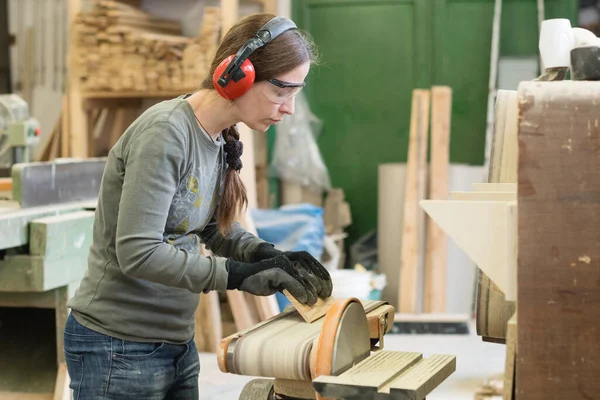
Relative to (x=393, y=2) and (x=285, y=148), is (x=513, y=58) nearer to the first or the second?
(x=393, y=2)

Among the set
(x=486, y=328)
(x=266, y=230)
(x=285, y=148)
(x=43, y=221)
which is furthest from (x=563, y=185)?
(x=285, y=148)

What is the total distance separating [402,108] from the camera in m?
5.87

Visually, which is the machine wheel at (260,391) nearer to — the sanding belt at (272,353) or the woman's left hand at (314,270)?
the sanding belt at (272,353)

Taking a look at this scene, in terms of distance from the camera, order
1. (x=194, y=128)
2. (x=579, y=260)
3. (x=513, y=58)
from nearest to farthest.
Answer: (x=579, y=260) → (x=194, y=128) → (x=513, y=58)

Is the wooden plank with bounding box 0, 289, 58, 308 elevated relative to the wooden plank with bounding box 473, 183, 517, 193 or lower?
lower

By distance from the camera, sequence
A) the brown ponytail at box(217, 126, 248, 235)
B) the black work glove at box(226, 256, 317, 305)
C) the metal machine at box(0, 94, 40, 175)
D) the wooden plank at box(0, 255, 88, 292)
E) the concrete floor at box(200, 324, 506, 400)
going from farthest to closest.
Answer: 1. the concrete floor at box(200, 324, 506, 400)
2. the metal machine at box(0, 94, 40, 175)
3. the wooden plank at box(0, 255, 88, 292)
4. the brown ponytail at box(217, 126, 248, 235)
5. the black work glove at box(226, 256, 317, 305)

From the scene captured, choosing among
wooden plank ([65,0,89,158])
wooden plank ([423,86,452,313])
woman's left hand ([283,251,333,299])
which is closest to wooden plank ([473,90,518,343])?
woman's left hand ([283,251,333,299])

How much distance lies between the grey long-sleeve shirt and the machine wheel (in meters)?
0.23

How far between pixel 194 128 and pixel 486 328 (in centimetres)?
80

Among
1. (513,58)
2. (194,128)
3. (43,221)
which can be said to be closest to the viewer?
(194,128)

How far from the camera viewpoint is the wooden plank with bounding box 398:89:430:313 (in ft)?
16.9

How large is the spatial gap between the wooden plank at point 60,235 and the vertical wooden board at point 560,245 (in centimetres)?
197

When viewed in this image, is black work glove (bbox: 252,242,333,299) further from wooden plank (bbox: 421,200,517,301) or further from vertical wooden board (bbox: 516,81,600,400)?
vertical wooden board (bbox: 516,81,600,400)

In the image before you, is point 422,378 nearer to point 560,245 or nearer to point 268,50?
point 560,245
